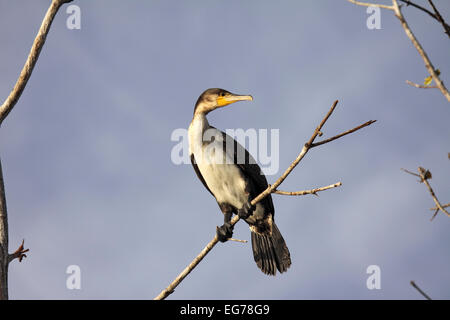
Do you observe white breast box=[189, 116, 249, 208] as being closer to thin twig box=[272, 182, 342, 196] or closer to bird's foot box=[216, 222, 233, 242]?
bird's foot box=[216, 222, 233, 242]

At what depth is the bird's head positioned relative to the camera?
22.2ft

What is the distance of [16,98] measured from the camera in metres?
5.45

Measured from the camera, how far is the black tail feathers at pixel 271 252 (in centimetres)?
669

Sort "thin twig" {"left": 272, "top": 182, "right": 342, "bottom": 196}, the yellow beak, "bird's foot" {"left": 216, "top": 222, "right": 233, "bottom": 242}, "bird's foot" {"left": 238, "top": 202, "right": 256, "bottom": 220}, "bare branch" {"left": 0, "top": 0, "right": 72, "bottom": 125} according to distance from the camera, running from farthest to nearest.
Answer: the yellow beak → "bird's foot" {"left": 238, "top": 202, "right": 256, "bottom": 220} → "bird's foot" {"left": 216, "top": 222, "right": 233, "bottom": 242} → "bare branch" {"left": 0, "top": 0, "right": 72, "bottom": 125} → "thin twig" {"left": 272, "top": 182, "right": 342, "bottom": 196}

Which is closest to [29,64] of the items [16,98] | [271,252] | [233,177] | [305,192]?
[16,98]

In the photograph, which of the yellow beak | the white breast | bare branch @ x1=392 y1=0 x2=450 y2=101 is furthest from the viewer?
the yellow beak

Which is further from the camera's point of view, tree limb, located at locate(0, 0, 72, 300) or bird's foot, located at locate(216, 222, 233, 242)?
bird's foot, located at locate(216, 222, 233, 242)

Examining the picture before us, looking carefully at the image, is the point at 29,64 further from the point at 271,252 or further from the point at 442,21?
the point at 442,21

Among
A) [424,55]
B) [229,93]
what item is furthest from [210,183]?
[424,55]

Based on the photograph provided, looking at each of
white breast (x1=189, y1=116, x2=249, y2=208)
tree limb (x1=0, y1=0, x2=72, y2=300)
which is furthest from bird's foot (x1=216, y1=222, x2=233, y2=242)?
tree limb (x1=0, y1=0, x2=72, y2=300)

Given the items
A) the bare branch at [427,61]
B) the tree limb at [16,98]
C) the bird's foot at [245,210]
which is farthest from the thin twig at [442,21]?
the tree limb at [16,98]

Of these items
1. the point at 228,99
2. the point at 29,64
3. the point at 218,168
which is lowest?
the point at 218,168

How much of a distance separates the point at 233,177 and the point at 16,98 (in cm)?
269

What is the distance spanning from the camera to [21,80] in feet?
17.7
